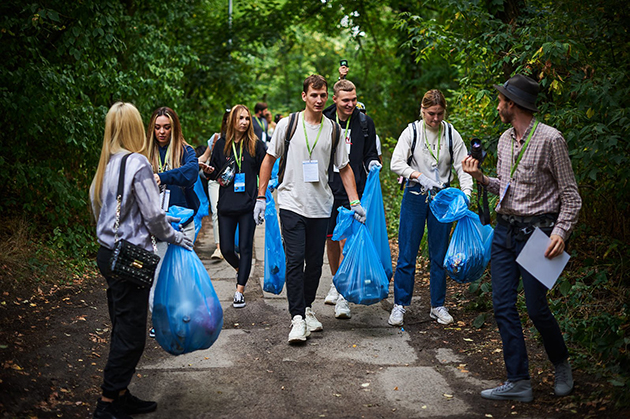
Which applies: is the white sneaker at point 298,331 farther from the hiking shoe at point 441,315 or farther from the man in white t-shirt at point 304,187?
the hiking shoe at point 441,315

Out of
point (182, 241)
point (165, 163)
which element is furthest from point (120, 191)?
point (165, 163)

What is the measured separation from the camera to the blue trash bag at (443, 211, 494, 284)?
17.2 ft

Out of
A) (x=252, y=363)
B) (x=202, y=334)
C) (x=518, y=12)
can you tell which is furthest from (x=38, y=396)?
(x=518, y=12)

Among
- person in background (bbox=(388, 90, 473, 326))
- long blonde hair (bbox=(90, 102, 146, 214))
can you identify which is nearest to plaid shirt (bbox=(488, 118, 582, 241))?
person in background (bbox=(388, 90, 473, 326))

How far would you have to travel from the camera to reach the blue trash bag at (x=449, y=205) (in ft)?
17.3

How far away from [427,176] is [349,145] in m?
0.89

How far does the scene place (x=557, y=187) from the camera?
3.79 metres

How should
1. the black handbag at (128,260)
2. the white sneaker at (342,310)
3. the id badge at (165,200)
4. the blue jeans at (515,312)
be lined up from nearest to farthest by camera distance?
1. the black handbag at (128,260)
2. the blue jeans at (515,312)
3. the id badge at (165,200)
4. the white sneaker at (342,310)

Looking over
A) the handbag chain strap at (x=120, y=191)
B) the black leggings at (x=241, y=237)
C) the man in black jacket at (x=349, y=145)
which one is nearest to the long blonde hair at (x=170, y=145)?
the black leggings at (x=241, y=237)

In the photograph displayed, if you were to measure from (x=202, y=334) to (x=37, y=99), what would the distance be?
13.1 feet

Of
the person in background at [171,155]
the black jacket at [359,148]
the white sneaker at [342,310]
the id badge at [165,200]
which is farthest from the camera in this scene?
the black jacket at [359,148]

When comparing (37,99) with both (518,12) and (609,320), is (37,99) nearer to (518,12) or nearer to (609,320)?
(518,12)

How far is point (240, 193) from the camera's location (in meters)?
6.25

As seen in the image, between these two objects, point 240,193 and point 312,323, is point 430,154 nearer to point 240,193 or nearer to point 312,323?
point 312,323
